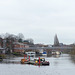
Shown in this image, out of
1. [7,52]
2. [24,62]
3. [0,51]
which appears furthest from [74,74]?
[7,52]

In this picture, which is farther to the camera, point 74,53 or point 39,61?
point 74,53

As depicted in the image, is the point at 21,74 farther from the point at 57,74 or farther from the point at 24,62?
the point at 24,62

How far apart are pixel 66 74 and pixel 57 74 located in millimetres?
2033

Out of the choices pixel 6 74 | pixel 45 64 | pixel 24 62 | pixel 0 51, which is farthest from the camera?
pixel 0 51

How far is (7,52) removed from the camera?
199 m

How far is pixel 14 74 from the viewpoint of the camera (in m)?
59.4

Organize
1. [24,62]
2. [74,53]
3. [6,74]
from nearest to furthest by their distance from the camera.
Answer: [6,74] → [24,62] → [74,53]

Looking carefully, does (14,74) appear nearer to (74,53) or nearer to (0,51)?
(0,51)

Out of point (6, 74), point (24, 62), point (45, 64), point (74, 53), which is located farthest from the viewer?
point (74, 53)

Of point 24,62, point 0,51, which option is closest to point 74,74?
point 24,62

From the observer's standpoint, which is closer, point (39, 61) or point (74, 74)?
point (74, 74)

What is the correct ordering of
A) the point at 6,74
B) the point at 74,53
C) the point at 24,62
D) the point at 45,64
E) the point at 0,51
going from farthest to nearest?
1. the point at 74,53
2. the point at 0,51
3. the point at 24,62
4. the point at 45,64
5. the point at 6,74

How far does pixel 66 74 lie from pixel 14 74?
10.9 metres

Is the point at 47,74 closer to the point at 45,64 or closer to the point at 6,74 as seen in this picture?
the point at 6,74
